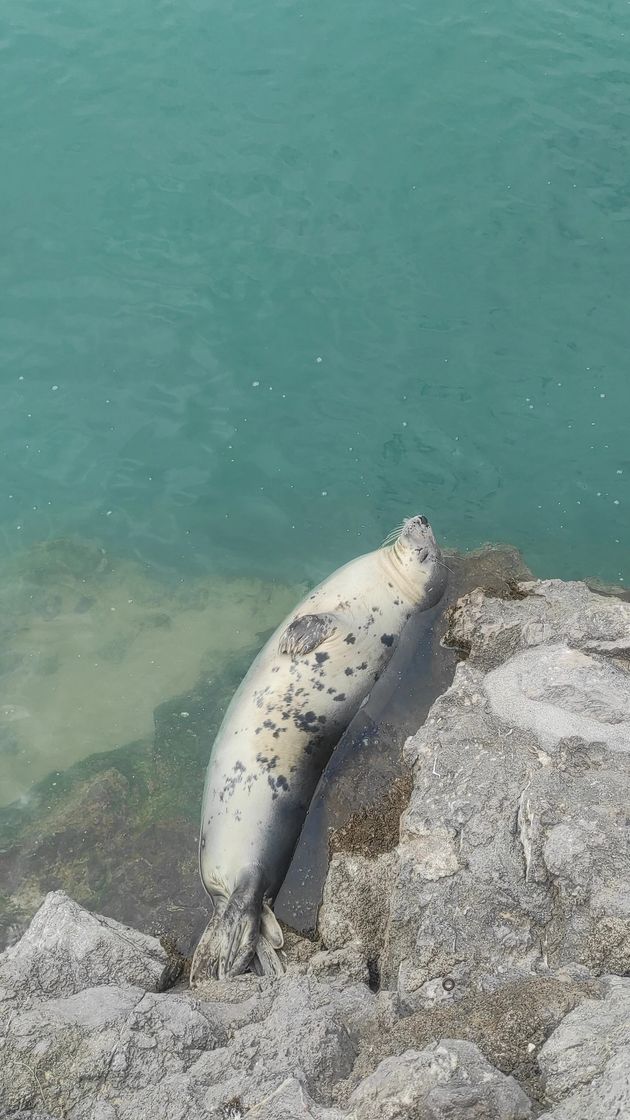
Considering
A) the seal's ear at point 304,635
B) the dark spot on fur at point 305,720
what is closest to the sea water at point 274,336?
the seal's ear at point 304,635

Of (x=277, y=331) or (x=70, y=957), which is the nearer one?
(x=70, y=957)

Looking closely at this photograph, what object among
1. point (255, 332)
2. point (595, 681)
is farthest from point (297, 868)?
point (255, 332)

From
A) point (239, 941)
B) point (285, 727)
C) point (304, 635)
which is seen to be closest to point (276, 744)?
point (285, 727)

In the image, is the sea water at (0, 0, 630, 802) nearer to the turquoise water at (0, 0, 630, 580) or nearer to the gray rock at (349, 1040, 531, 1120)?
the turquoise water at (0, 0, 630, 580)

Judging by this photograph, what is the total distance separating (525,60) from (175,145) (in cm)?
433

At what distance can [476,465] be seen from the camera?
833 centimetres

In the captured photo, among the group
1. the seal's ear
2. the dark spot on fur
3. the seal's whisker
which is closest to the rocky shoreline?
the dark spot on fur

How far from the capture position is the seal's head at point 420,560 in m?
7.22

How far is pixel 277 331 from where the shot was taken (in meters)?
8.89

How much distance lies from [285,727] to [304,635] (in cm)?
66

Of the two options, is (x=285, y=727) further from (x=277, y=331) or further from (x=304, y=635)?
(x=277, y=331)

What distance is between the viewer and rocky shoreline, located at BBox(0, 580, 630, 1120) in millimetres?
3355

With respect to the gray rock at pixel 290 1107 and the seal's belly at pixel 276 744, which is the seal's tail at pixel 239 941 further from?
the gray rock at pixel 290 1107

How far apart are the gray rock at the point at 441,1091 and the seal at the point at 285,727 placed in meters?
2.35
